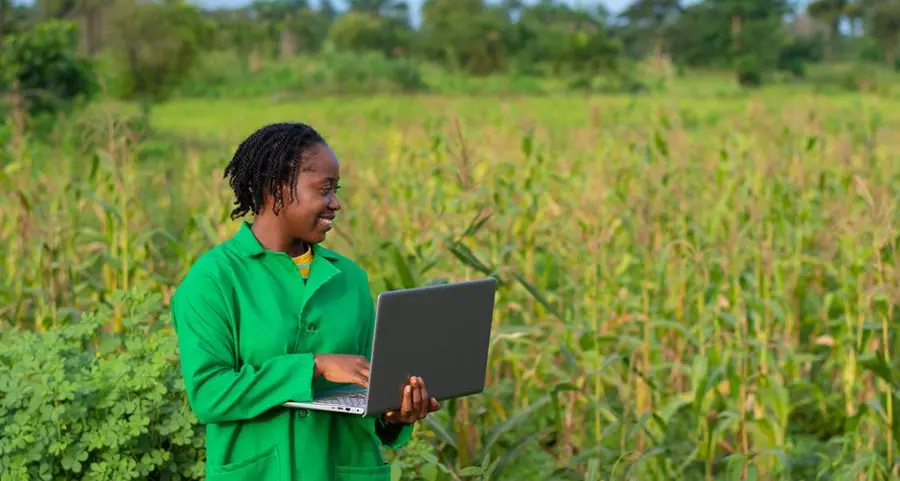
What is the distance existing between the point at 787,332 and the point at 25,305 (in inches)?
117

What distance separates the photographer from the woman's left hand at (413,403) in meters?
2.22

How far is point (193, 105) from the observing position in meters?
27.4

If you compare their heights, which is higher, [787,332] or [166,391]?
[166,391]

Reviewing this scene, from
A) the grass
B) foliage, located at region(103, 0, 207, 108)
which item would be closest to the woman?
the grass

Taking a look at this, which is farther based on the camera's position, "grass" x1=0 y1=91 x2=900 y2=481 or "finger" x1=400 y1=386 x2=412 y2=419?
"grass" x1=0 y1=91 x2=900 y2=481

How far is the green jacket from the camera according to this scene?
2318 mm

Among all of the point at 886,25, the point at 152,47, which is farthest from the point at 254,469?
the point at 886,25

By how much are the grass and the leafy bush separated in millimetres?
646

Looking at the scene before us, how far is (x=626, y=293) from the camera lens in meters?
5.56

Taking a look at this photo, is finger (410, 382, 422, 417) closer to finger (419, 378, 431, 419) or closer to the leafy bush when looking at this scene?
finger (419, 378, 431, 419)

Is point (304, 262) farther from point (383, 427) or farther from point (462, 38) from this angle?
point (462, 38)

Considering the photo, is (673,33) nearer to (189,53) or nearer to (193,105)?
(193,105)

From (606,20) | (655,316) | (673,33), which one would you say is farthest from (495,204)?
(606,20)

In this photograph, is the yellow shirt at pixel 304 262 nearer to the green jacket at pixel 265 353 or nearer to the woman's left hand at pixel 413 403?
the green jacket at pixel 265 353
